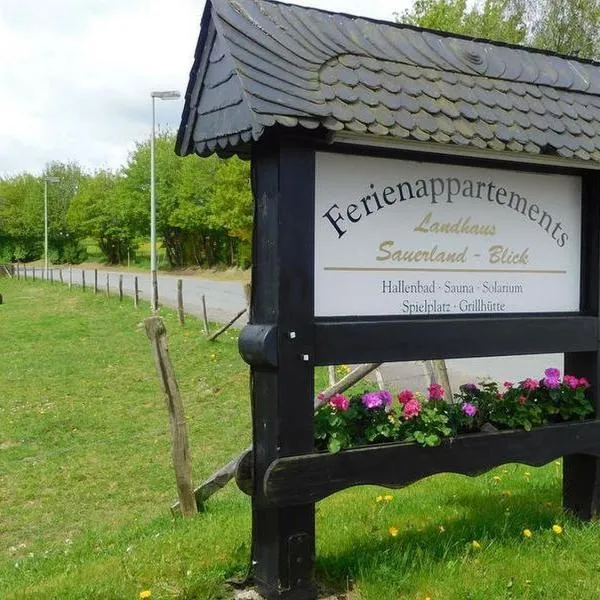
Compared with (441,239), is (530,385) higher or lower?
lower

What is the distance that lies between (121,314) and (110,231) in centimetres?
4541

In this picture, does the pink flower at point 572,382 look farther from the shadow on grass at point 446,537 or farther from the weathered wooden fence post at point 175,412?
the weathered wooden fence post at point 175,412

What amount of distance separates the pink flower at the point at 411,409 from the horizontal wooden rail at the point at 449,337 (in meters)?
0.27

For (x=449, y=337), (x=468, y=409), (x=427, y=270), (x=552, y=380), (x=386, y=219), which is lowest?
(x=468, y=409)

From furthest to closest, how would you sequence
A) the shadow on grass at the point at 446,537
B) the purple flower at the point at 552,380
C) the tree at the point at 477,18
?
the tree at the point at 477,18 < the purple flower at the point at 552,380 < the shadow on grass at the point at 446,537

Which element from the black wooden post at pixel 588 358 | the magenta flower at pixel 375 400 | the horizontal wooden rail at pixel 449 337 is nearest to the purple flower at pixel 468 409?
the horizontal wooden rail at pixel 449 337

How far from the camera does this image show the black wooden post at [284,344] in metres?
3.82

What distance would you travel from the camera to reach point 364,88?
401 cm

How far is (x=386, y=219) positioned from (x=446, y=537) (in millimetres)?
1994

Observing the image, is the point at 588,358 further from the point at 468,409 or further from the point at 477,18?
the point at 477,18

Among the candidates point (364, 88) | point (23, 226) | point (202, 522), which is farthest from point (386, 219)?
point (23, 226)

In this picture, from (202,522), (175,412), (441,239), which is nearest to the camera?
(441,239)

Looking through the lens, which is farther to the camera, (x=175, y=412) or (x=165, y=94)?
(x=165, y=94)

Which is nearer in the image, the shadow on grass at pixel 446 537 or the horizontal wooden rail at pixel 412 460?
the horizontal wooden rail at pixel 412 460
